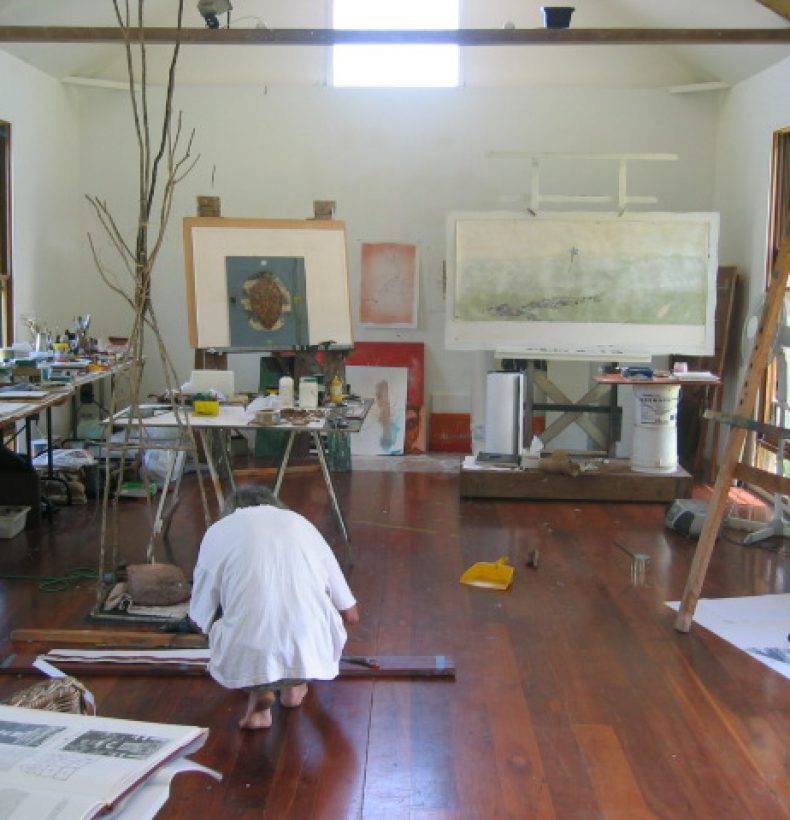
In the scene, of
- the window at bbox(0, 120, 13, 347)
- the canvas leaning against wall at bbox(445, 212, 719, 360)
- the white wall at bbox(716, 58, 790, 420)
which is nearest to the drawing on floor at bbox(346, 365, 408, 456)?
the canvas leaning against wall at bbox(445, 212, 719, 360)

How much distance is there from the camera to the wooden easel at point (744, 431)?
3.53m

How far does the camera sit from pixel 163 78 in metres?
7.35

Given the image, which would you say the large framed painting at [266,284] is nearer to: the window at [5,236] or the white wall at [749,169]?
the window at [5,236]

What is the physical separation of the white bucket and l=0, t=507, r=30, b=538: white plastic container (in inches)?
136

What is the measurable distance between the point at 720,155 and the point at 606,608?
441 cm

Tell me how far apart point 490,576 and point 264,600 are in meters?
1.75

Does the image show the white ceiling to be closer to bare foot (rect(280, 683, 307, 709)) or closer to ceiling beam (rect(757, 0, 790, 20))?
ceiling beam (rect(757, 0, 790, 20))

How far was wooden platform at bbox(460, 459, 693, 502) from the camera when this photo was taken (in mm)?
5742

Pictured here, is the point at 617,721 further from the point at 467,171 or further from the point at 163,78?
the point at 163,78

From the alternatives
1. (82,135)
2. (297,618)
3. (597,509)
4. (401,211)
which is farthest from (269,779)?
(82,135)

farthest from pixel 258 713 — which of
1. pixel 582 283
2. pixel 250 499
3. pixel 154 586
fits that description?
pixel 582 283

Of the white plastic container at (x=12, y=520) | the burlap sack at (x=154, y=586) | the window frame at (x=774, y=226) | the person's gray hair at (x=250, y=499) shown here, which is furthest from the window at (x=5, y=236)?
the window frame at (x=774, y=226)

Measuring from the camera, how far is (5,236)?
20.3 feet

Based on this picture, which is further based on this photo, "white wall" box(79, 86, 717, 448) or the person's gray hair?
"white wall" box(79, 86, 717, 448)
